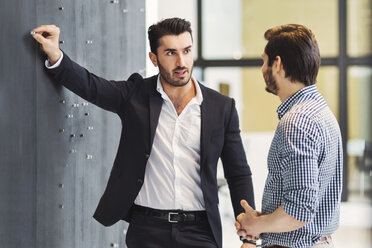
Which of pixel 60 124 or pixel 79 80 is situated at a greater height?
pixel 79 80

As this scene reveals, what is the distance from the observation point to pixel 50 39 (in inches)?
83.4

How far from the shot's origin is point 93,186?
2729 mm

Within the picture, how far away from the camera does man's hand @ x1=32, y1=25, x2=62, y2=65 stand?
2.07 meters

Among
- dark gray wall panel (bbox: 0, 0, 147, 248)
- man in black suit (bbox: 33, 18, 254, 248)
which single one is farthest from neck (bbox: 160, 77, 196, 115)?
dark gray wall panel (bbox: 0, 0, 147, 248)

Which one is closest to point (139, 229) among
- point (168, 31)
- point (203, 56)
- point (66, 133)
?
point (66, 133)

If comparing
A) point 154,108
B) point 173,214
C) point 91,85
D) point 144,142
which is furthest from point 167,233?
point 91,85

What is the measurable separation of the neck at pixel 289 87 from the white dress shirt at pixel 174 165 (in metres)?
0.59

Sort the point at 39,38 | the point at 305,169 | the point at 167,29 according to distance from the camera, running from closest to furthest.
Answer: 1. the point at 305,169
2. the point at 39,38
3. the point at 167,29

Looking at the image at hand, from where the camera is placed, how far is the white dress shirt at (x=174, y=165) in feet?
7.62

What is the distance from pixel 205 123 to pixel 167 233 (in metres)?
0.46

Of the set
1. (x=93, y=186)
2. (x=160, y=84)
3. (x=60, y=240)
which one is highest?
(x=160, y=84)

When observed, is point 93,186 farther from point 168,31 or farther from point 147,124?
point 168,31

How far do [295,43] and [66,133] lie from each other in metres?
1.04

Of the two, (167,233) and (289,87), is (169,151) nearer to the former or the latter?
(167,233)
